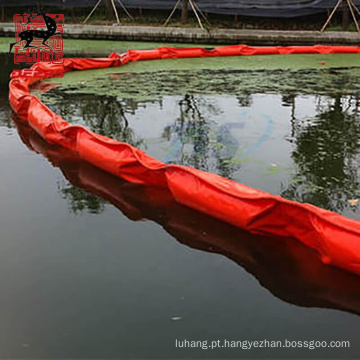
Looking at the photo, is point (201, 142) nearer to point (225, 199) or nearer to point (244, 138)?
point (244, 138)

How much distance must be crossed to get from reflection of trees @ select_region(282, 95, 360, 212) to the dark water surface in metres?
0.02

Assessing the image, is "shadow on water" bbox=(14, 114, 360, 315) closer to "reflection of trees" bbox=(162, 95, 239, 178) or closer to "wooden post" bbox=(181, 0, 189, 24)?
"reflection of trees" bbox=(162, 95, 239, 178)

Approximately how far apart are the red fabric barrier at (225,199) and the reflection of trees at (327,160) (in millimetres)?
591

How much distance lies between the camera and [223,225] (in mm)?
2986

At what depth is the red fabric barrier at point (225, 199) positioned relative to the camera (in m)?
2.49

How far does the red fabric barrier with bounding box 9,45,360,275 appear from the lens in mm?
2486

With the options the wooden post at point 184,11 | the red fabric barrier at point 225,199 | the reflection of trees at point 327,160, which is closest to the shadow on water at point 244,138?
the reflection of trees at point 327,160

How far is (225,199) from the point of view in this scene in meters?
2.95

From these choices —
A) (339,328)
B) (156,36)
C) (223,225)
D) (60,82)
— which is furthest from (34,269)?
Result: (156,36)

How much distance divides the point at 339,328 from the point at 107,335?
981 millimetres

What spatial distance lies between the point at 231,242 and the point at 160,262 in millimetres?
462

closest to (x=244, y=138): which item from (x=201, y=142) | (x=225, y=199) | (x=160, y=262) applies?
(x=201, y=142)

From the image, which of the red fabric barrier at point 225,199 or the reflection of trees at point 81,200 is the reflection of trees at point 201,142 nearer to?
the red fabric barrier at point 225,199

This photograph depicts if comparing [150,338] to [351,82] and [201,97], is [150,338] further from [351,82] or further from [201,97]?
[351,82]
